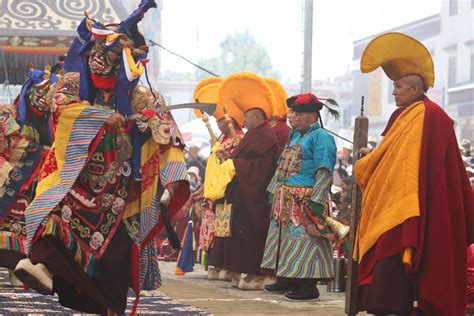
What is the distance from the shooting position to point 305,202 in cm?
1046

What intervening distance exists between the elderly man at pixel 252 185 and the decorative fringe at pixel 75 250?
4.41 meters

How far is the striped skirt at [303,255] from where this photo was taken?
10.5 meters

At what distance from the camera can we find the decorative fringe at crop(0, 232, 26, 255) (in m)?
10.3

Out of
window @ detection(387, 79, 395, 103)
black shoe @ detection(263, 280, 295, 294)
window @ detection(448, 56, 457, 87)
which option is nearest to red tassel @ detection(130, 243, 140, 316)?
black shoe @ detection(263, 280, 295, 294)

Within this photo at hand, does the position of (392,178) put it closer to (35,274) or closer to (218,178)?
(35,274)

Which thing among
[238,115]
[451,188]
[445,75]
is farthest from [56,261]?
[445,75]

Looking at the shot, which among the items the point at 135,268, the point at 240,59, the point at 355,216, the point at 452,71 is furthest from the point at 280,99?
the point at 240,59

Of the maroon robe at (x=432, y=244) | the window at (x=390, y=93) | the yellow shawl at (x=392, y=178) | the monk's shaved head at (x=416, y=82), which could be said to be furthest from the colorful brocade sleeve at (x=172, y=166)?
the window at (x=390, y=93)

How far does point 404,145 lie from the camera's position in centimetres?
745

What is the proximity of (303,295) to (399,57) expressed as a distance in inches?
132

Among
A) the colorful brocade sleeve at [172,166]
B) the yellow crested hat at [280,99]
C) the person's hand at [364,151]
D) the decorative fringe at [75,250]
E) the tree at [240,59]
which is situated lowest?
the decorative fringe at [75,250]

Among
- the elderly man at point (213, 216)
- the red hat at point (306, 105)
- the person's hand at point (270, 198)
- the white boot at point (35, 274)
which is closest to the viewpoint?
the white boot at point (35, 274)

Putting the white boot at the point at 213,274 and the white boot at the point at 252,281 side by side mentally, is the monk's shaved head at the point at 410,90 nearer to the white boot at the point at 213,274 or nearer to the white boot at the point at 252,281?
the white boot at the point at 252,281

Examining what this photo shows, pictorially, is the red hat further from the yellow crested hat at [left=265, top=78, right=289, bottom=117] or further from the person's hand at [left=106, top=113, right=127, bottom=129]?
the person's hand at [left=106, top=113, right=127, bottom=129]
